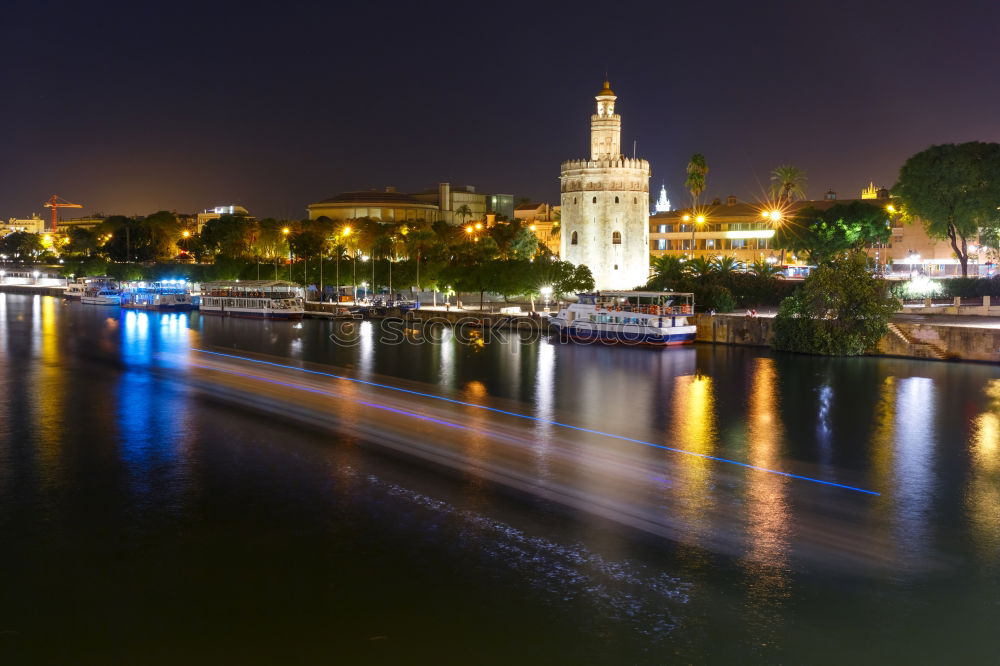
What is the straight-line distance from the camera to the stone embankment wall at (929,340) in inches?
1367

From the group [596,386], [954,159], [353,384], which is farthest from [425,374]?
[954,159]

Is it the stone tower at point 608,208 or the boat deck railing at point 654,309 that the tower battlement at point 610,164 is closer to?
the stone tower at point 608,208

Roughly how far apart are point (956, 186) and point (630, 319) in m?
18.8

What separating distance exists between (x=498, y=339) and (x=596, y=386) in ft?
53.6

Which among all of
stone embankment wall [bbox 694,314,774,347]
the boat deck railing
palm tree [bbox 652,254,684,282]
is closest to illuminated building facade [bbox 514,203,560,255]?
palm tree [bbox 652,254,684,282]

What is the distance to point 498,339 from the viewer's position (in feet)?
150

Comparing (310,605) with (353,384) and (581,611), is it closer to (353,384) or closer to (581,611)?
(581,611)

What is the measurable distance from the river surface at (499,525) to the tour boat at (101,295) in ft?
182

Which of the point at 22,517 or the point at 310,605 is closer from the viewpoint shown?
the point at 310,605

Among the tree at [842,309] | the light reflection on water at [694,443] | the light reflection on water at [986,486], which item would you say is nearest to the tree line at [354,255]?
the tree at [842,309]

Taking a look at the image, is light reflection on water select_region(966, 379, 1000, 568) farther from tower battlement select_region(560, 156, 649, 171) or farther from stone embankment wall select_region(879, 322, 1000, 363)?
tower battlement select_region(560, 156, 649, 171)

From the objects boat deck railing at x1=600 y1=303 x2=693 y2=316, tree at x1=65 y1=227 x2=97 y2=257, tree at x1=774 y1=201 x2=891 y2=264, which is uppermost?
tree at x1=65 y1=227 x2=97 y2=257

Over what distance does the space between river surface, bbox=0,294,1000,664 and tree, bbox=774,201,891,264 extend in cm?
2881

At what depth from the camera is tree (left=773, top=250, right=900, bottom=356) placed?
36.8 metres
